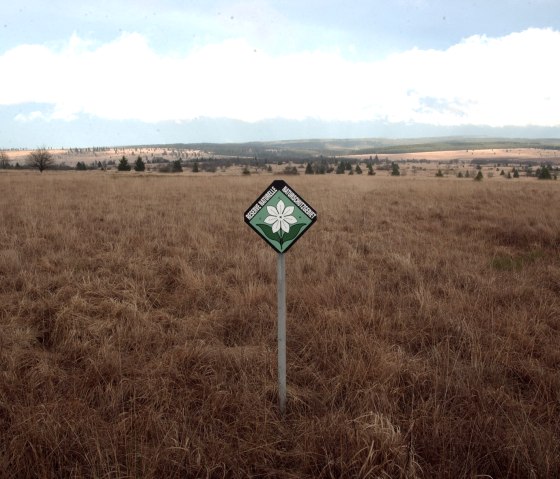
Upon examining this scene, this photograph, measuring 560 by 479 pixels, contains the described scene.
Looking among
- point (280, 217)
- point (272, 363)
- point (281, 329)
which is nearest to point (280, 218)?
point (280, 217)

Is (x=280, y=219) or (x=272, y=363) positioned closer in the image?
(x=280, y=219)

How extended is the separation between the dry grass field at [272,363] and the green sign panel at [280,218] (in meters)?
1.19

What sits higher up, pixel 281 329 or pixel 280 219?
pixel 280 219

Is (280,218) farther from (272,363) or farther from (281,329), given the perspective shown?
(272,363)

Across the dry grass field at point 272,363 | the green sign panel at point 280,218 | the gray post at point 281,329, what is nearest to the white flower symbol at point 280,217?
the green sign panel at point 280,218

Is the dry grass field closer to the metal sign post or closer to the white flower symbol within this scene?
the metal sign post

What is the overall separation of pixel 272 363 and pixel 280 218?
54.8 inches

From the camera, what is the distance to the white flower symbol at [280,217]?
2.44 meters

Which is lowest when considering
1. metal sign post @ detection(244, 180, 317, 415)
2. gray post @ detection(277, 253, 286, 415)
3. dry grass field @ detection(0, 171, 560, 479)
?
dry grass field @ detection(0, 171, 560, 479)

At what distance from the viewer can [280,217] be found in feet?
8.03

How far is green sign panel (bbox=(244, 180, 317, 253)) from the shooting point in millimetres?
2434

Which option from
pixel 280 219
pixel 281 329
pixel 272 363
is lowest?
pixel 272 363

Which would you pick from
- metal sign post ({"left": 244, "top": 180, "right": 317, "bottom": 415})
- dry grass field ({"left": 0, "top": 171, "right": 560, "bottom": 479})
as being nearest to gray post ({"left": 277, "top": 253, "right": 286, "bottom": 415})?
metal sign post ({"left": 244, "top": 180, "right": 317, "bottom": 415})

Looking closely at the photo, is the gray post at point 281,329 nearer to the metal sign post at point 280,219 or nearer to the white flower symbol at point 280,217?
the metal sign post at point 280,219
